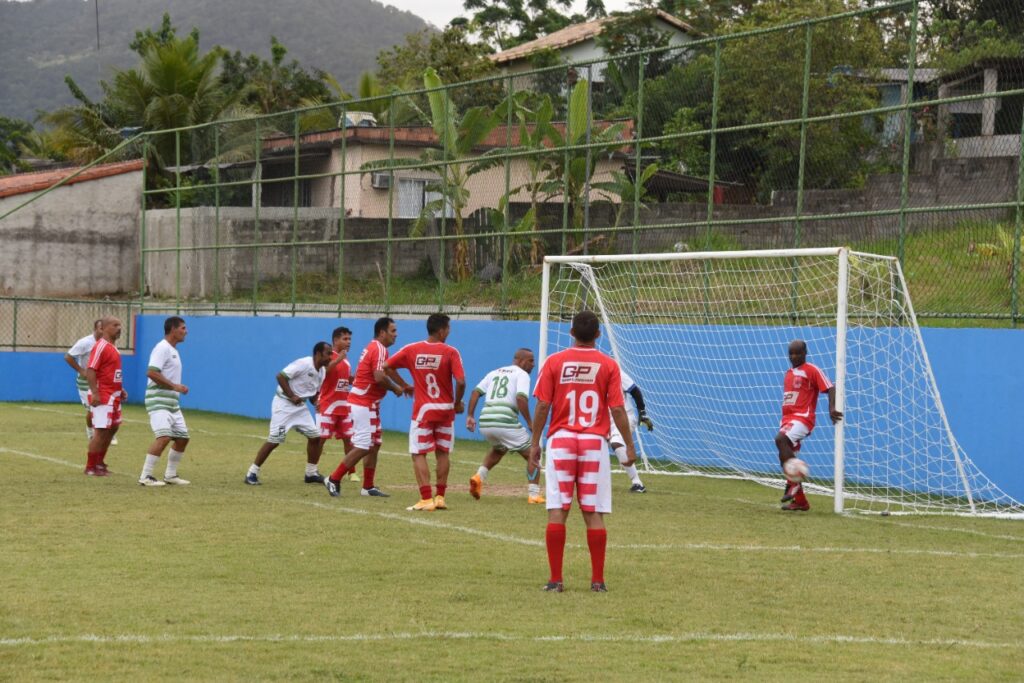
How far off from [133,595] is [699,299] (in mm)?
12253

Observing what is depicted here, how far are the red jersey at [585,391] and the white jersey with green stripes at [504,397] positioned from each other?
5.04 metres

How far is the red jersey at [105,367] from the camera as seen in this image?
15641 millimetres

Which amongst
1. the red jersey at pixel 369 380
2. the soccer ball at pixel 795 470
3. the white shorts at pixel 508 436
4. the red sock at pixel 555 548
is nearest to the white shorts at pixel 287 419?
the red jersey at pixel 369 380

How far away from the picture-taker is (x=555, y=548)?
9.17 meters

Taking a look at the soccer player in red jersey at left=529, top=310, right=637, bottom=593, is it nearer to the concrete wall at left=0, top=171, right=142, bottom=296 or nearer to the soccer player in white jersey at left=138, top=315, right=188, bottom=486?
the soccer player in white jersey at left=138, top=315, right=188, bottom=486

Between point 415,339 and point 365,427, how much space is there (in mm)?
10799

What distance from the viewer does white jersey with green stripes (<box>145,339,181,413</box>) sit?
14.9 m

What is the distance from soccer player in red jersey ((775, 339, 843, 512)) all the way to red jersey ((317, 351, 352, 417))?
5.04 metres

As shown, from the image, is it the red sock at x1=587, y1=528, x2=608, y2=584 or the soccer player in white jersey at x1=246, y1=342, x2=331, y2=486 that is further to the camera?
the soccer player in white jersey at x1=246, y1=342, x2=331, y2=486

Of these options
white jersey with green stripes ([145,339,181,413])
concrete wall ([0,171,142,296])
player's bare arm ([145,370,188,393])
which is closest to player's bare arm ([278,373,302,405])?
white jersey with green stripes ([145,339,181,413])

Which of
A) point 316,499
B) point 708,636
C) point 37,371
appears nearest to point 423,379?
point 316,499

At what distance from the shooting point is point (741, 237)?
1956 cm

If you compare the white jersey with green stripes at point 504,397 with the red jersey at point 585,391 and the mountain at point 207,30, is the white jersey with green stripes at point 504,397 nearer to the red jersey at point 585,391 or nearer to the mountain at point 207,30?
the red jersey at point 585,391

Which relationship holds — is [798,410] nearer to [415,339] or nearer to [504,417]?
[504,417]
